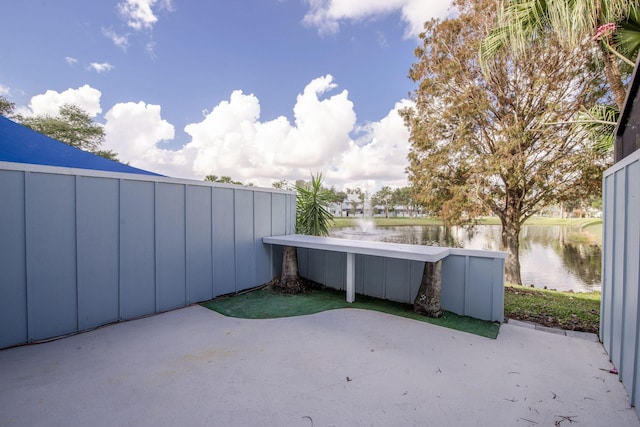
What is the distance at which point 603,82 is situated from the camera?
245 inches

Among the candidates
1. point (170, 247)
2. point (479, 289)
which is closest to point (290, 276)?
point (170, 247)

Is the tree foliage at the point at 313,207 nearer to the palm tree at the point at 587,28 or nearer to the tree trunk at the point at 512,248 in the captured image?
the palm tree at the point at 587,28

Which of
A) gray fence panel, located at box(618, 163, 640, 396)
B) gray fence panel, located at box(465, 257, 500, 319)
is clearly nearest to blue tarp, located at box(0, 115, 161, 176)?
gray fence panel, located at box(465, 257, 500, 319)

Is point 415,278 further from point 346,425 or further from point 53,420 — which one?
point 53,420

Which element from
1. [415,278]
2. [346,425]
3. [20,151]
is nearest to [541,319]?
[415,278]

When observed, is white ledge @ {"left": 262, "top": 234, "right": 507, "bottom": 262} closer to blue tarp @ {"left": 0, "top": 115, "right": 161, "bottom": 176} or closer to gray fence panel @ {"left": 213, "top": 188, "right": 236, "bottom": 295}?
gray fence panel @ {"left": 213, "top": 188, "right": 236, "bottom": 295}

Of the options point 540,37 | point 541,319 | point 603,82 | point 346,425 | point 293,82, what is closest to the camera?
point 346,425

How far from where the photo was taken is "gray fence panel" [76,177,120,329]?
2.98 metres

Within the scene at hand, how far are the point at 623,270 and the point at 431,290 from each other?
5.67ft

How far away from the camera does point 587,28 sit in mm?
3480

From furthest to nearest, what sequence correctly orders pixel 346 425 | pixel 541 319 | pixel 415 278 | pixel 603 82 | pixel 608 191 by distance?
pixel 603 82, pixel 415 278, pixel 541 319, pixel 608 191, pixel 346 425

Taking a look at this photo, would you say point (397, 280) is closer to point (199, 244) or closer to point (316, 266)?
point (316, 266)

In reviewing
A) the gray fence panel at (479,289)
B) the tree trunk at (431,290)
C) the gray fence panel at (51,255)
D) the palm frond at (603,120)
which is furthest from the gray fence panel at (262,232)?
the palm frond at (603,120)

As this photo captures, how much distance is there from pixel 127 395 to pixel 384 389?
70.1 inches
